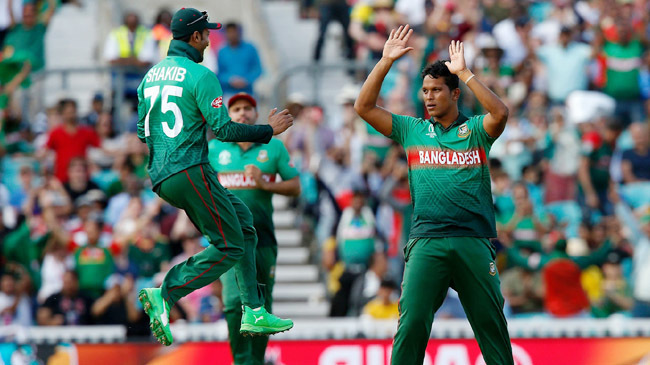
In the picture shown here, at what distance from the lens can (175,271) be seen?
30.0ft

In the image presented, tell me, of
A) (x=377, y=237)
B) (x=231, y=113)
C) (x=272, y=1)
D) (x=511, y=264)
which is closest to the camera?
(x=231, y=113)

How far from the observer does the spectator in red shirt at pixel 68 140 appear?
57.6 ft

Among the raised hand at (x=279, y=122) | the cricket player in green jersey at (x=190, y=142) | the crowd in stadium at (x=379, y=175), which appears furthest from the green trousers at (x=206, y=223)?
the crowd in stadium at (x=379, y=175)

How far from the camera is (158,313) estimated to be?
883cm

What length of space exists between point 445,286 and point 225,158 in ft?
8.82

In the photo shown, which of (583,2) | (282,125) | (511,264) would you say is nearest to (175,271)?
(282,125)

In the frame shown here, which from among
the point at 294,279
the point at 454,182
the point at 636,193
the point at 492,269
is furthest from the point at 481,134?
the point at 636,193

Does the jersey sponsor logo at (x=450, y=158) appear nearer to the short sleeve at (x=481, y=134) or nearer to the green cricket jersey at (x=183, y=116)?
the short sleeve at (x=481, y=134)

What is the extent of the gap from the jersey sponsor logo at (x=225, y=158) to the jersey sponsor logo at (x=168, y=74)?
6.00ft

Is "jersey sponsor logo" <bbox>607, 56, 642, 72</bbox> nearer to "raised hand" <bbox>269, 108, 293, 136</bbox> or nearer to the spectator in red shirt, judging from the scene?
the spectator in red shirt

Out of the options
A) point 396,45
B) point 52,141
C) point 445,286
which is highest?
point 396,45

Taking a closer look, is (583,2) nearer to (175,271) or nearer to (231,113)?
(231,113)

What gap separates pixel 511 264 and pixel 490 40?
4913 millimetres

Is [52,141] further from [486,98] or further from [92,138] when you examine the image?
[486,98]
